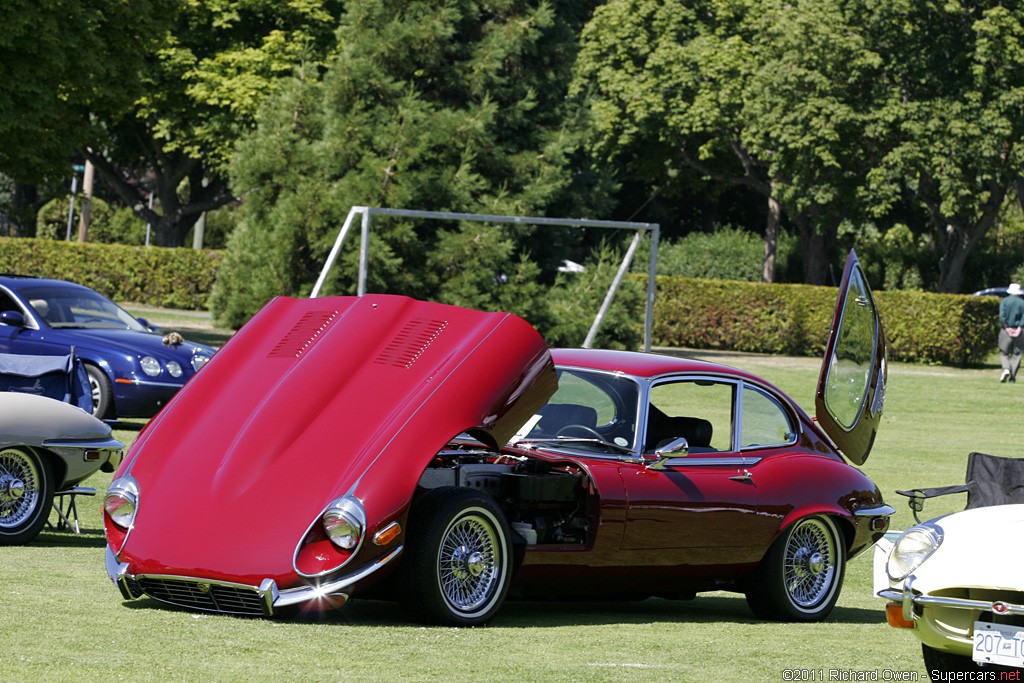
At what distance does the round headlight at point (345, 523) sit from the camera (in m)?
7.00

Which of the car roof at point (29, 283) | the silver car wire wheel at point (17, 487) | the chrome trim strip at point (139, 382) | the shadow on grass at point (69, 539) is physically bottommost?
the shadow on grass at point (69, 539)

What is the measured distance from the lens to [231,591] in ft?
23.3

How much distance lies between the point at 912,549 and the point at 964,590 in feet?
→ 1.23

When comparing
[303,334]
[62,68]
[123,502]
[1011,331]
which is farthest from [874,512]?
[1011,331]

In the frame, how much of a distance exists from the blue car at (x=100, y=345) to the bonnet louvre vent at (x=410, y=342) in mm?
9363

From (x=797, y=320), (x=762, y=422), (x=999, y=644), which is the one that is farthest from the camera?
(x=797, y=320)

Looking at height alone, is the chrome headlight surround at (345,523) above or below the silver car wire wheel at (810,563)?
above

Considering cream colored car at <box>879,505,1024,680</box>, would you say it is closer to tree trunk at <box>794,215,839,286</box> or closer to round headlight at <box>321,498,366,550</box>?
round headlight at <box>321,498,366,550</box>

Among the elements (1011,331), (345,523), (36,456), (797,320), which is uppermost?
(1011,331)

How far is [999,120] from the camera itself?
40.2m

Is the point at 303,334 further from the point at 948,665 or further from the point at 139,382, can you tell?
the point at 139,382

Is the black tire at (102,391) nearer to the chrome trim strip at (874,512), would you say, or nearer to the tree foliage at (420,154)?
the chrome trim strip at (874,512)

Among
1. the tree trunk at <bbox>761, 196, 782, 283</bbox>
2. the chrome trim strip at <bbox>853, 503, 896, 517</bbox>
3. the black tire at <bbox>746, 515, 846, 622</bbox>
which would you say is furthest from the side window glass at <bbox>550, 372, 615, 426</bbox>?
the tree trunk at <bbox>761, 196, 782, 283</bbox>

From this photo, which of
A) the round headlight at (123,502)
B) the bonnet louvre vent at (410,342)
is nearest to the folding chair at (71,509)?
the round headlight at (123,502)
